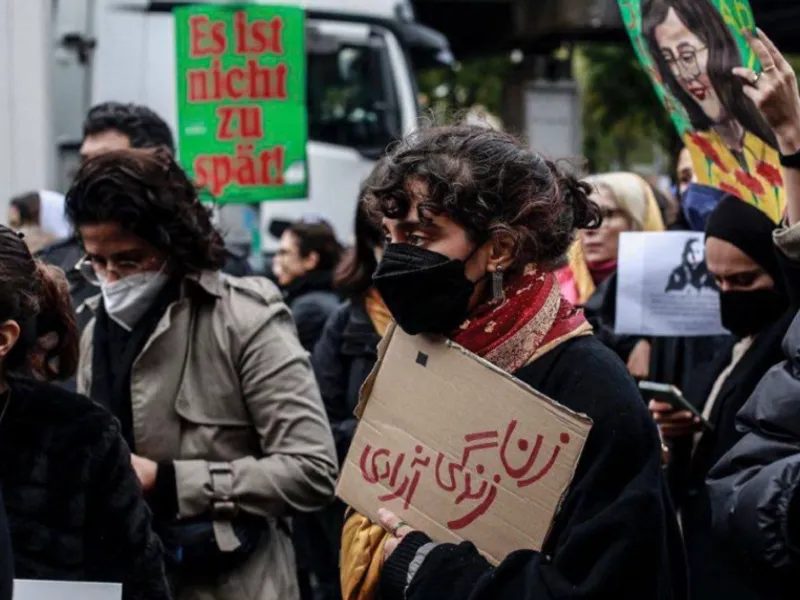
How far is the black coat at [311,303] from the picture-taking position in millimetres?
8070

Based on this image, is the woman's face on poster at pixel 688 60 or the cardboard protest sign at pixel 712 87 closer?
the cardboard protest sign at pixel 712 87

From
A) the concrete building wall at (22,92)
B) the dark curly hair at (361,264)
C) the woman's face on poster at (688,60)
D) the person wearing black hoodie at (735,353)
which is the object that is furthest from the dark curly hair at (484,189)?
the concrete building wall at (22,92)

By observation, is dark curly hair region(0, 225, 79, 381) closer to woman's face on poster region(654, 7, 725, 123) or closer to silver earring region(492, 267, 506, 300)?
silver earring region(492, 267, 506, 300)

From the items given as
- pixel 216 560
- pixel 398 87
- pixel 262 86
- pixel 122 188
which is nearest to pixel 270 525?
pixel 216 560

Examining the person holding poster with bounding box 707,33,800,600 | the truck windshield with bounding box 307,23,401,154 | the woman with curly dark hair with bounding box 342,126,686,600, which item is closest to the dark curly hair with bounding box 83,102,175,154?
the woman with curly dark hair with bounding box 342,126,686,600

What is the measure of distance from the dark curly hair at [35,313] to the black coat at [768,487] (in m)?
1.41

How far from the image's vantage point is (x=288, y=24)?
864 cm

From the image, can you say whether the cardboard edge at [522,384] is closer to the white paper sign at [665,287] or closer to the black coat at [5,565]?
the black coat at [5,565]

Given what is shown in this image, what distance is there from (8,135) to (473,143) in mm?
5791

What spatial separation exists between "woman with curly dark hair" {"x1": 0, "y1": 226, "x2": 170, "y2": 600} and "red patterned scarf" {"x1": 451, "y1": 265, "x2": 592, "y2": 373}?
2.62 ft

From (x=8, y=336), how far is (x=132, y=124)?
8.86 feet

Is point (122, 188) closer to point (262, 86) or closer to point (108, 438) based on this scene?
point (108, 438)

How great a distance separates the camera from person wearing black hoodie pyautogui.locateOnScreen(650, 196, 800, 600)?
4406 millimetres

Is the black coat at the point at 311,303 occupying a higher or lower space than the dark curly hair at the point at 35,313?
lower
